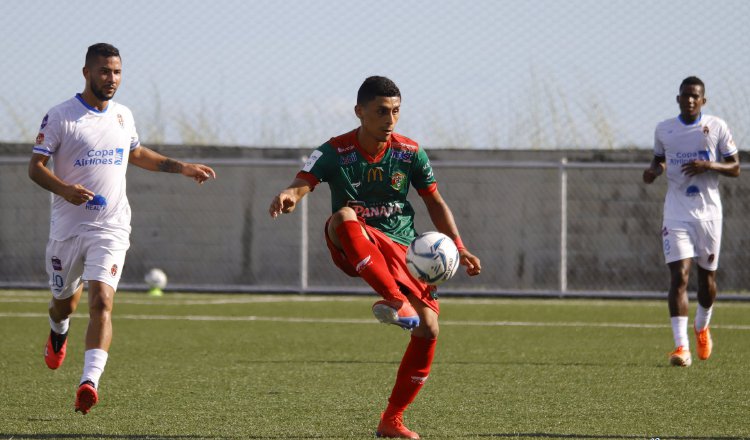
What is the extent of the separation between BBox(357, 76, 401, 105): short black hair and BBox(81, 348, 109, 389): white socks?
2068 millimetres

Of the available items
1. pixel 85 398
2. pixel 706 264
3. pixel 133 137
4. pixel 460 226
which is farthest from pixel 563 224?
pixel 85 398

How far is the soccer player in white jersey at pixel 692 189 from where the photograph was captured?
9.80 metres

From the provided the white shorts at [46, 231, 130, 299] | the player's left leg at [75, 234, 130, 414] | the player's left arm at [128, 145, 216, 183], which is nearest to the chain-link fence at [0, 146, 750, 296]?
the player's left arm at [128, 145, 216, 183]

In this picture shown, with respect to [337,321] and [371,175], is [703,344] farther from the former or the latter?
[337,321]

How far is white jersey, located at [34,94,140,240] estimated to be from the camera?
7055 mm

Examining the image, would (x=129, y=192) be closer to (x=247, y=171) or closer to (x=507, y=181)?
(x=247, y=171)

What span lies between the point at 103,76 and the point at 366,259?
85.1 inches

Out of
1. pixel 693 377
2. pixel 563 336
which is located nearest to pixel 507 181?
pixel 563 336

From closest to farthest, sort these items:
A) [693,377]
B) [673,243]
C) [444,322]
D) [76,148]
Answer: [76,148] → [693,377] → [673,243] → [444,322]

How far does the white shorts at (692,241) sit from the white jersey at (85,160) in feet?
15.9

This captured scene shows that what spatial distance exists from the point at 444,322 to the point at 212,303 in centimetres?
387

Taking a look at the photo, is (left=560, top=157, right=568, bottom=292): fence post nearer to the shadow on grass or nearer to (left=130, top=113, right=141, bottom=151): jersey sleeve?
(left=130, top=113, right=141, bottom=151): jersey sleeve

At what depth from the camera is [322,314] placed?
14.2 metres

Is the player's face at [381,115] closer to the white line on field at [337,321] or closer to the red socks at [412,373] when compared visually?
the red socks at [412,373]
